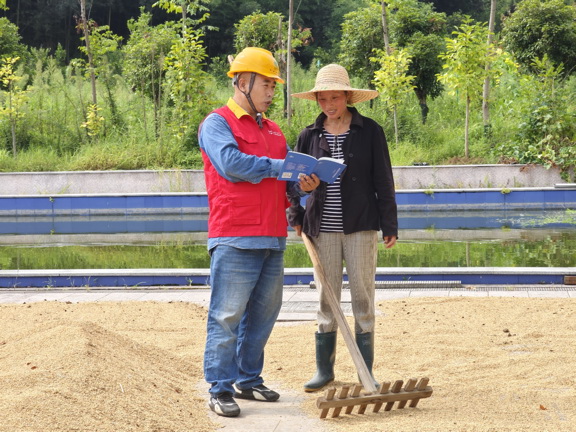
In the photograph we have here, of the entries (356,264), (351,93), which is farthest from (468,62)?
(356,264)

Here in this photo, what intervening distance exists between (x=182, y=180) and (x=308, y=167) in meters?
11.5

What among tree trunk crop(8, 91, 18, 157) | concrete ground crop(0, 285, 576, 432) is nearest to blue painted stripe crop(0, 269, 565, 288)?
concrete ground crop(0, 285, 576, 432)

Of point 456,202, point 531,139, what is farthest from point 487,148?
point 456,202

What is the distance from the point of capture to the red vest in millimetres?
3848

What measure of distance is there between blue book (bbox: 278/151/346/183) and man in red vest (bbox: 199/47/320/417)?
0.24 ft

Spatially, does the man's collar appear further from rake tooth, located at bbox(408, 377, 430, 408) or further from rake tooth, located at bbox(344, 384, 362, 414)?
rake tooth, located at bbox(408, 377, 430, 408)

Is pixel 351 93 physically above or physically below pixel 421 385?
above

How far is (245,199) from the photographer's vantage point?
3.85m

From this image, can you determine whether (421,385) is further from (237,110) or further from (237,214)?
(237,110)

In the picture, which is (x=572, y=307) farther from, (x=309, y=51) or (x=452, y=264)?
(x=309, y=51)

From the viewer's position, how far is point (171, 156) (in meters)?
16.0

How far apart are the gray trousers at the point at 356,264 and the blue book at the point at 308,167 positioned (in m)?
0.52

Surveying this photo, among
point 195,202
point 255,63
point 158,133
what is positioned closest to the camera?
point 255,63

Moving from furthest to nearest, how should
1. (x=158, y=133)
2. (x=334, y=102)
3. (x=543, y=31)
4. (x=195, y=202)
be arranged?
(x=543, y=31)
(x=158, y=133)
(x=195, y=202)
(x=334, y=102)
